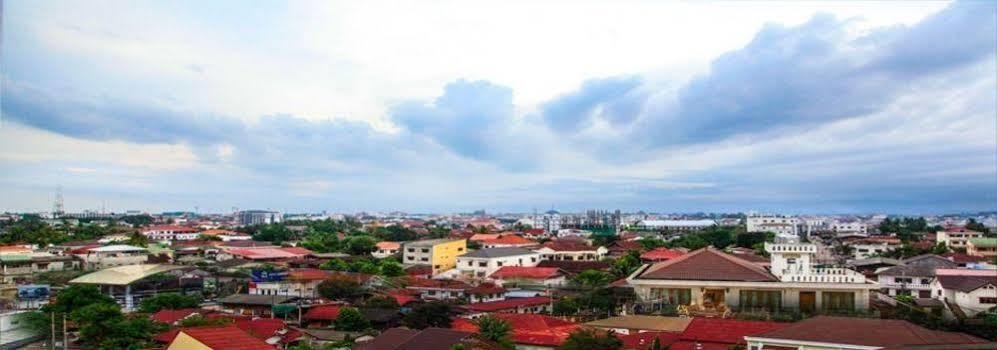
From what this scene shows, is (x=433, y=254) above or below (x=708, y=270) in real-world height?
below

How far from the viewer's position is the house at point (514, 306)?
1622cm

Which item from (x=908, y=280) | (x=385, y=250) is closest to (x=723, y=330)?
(x=908, y=280)

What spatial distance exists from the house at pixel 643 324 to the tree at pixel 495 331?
1.83m

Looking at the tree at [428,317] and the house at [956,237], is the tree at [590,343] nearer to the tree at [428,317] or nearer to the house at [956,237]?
the tree at [428,317]

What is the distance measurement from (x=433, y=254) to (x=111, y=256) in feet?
38.6

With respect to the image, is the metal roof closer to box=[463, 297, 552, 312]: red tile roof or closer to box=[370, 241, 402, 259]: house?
box=[463, 297, 552, 312]: red tile roof

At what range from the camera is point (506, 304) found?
17.3 m

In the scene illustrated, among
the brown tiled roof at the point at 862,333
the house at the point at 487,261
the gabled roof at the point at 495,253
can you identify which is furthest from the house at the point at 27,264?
the brown tiled roof at the point at 862,333

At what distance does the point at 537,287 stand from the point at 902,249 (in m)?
17.2

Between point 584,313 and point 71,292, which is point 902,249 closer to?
point 584,313

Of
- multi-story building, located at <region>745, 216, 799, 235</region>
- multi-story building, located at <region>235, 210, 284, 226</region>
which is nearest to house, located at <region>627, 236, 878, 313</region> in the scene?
multi-story building, located at <region>745, 216, 799, 235</region>

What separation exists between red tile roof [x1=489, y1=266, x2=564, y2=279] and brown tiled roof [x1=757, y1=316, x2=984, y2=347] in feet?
47.3

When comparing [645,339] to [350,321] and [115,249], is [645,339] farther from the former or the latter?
[115,249]

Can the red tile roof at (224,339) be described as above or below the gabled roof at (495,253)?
above
